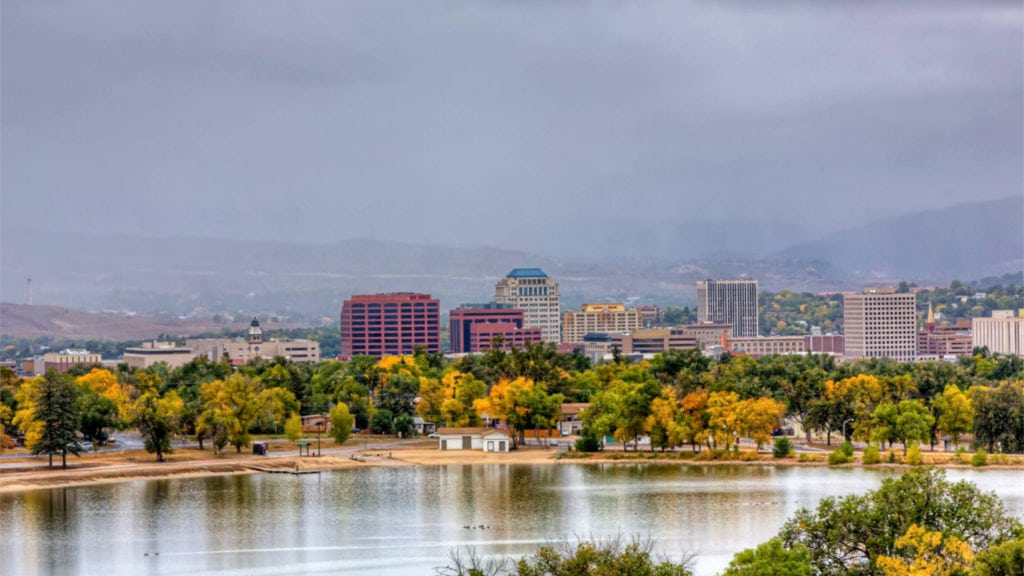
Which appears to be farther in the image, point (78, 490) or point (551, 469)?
point (551, 469)

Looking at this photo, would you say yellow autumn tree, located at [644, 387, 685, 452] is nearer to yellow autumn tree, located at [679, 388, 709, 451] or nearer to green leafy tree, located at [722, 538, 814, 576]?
yellow autumn tree, located at [679, 388, 709, 451]

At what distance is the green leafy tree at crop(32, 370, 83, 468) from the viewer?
7144cm

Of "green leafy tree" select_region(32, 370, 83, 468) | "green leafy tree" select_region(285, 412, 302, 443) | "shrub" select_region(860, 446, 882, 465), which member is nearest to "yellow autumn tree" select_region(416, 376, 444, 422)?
"green leafy tree" select_region(285, 412, 302, 443)

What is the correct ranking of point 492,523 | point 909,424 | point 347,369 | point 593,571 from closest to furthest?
point 593,571 → point 492,523 → point 909,424 → point 347,369

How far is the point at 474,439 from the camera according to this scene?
83.6 meters


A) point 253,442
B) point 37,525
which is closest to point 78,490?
point 37,525

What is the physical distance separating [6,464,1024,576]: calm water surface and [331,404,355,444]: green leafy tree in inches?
404

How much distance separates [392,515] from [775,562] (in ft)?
88.3

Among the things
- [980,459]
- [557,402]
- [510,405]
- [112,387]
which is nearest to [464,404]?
[510,405]

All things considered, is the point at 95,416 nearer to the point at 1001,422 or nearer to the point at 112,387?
the point at 112,387

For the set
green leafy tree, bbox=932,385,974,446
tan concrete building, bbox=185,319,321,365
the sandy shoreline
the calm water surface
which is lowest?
the calm water surface

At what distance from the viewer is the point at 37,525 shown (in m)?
56.1

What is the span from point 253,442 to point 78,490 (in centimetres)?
1857

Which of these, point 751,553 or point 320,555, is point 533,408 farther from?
point 751,553
